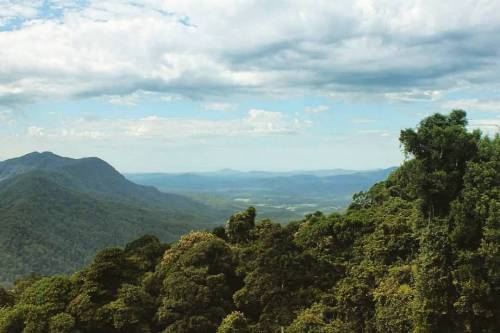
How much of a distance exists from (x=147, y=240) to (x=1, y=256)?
12771 centimetres

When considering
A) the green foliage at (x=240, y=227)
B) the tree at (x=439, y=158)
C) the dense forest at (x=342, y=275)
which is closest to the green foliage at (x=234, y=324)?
the dense forest at (x=342, y=275)

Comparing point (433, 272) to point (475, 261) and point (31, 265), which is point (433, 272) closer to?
point (475, 261)

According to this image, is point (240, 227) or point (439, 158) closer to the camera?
point (439, 158)

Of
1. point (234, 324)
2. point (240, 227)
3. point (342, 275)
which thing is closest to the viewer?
point (234, 324)

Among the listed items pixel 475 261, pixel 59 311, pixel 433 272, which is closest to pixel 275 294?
pixel 433 272

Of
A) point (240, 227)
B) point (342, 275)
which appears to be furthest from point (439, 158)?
point (240, 227)


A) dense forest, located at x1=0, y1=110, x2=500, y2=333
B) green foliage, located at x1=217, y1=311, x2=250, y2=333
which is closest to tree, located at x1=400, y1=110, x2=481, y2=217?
dense forest, located at x1=0, y1=110, x2=500, y2=333

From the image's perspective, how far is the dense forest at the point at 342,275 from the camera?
21984 mm

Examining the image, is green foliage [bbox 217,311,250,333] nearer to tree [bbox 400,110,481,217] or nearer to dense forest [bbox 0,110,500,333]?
dense forest [bbox 0,110,500,333]

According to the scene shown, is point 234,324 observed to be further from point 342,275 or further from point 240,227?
point 240,227

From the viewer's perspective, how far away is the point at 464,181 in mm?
22781

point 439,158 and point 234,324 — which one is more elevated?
point 439,158

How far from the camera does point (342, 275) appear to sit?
29.4 meters

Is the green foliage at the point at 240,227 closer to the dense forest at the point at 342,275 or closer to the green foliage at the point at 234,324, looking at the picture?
the dense forest at the point at 342,275
